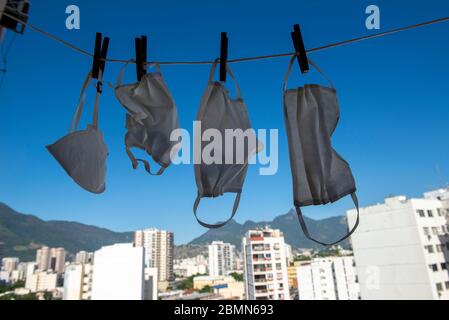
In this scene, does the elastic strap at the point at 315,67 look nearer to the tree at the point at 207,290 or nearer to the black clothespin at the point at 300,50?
the black clothespin at the point at 300,50

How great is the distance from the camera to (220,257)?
23812 mm

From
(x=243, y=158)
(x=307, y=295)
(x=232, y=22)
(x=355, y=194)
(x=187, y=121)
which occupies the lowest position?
(x=307, y=295)

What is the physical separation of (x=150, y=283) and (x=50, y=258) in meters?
5.87

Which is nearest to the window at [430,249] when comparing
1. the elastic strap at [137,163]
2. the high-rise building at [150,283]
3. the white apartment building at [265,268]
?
the white apartment building at [265,268]

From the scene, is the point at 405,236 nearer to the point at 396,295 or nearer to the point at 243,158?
the point at 396,295

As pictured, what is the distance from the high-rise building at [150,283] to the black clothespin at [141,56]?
627 inches

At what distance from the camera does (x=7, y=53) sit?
1.55 meters

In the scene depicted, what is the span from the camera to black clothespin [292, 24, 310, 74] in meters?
0.96

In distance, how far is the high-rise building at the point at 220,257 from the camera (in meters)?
23.3

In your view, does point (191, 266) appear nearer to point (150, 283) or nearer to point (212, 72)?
point (150, 283)

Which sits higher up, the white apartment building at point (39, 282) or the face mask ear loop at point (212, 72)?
the face mask ear loop at point (212, 72)
